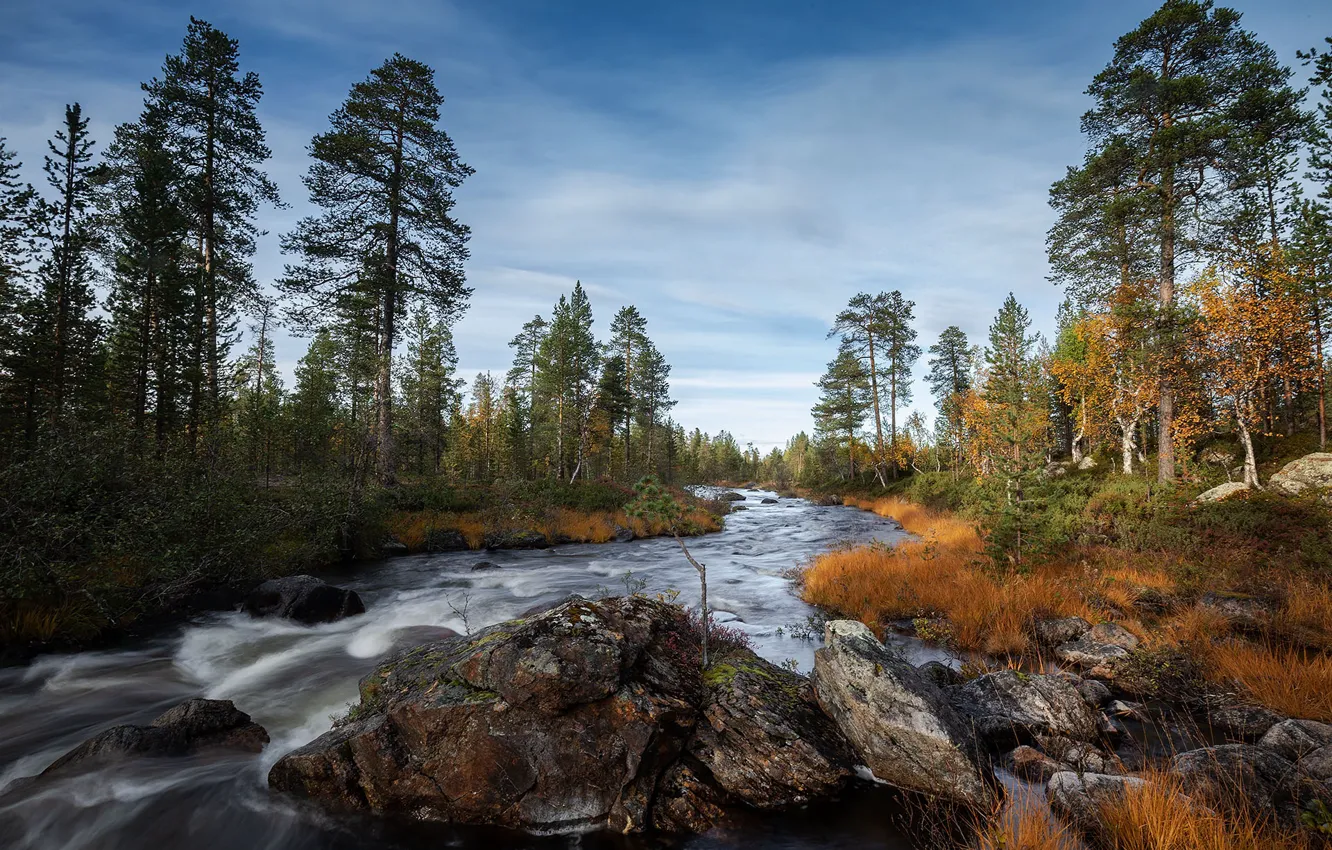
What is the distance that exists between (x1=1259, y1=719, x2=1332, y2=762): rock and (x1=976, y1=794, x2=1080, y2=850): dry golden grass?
2.62 m

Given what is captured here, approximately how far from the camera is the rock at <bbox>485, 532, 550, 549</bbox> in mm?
18812

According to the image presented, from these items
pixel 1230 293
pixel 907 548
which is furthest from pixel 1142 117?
pixel 907 548

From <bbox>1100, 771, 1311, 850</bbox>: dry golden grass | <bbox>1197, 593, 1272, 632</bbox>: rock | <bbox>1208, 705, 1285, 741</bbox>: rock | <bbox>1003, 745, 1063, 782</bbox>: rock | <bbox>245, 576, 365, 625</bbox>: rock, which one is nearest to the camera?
<bbox>1100, 771, 1311, 850</bbox>: dry golden grass

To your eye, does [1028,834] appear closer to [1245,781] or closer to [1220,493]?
[1245,781]

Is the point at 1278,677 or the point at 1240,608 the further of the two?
the point at 1240,608

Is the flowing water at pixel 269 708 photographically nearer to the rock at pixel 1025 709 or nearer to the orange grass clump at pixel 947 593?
the orange grass clump at pixel 947 593

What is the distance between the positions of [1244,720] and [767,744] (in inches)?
213

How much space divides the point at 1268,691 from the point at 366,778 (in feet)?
30.5

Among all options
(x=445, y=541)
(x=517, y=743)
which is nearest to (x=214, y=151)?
(x=445, y=541)

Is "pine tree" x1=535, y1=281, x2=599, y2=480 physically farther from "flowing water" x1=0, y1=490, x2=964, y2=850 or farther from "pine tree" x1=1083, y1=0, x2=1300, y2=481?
"pine tree" x1=1083, y1=0, x2=1300, y2=481

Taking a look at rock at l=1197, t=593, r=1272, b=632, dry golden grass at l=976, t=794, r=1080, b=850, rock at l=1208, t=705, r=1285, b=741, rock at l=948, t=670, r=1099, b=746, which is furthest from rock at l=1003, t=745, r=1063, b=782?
rock at l=1197, t=593, r=1272, b=632

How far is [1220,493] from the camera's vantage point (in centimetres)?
1267

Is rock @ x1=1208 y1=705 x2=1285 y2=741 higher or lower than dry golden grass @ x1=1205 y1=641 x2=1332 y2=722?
lower

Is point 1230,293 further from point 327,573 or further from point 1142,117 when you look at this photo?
point 327,573
